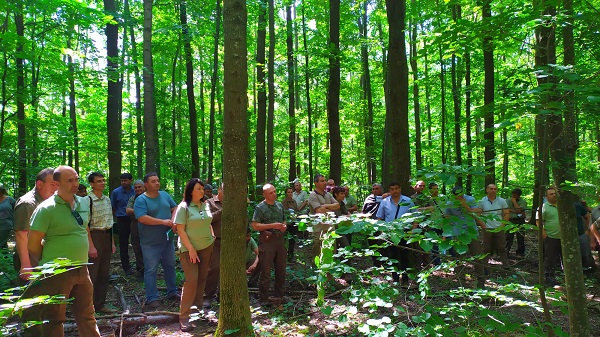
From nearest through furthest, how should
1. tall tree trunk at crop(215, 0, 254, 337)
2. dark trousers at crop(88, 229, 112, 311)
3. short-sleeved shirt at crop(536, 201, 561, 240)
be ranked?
tall tree trunk at crop(215, 0, 254, 337)
dark trousers at crop(88, 229, 112, 311)
short-sleeved shirt at crop(536, 201, 561, 240)

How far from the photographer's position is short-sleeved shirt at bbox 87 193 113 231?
591cm

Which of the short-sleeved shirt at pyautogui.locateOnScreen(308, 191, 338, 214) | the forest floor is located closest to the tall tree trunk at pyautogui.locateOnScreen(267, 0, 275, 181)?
the short-sleeved shirt at pyautogui.locateOnScreen(308, 191, 338, 214)

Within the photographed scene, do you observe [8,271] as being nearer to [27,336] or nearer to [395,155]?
[27,336]

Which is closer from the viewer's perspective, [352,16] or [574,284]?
[574,284]

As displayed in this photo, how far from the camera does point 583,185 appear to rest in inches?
111

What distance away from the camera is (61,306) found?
3.78 metres

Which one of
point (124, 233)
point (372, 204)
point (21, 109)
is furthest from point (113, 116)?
point (372, 204)

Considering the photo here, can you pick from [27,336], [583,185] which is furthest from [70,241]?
[583,185]

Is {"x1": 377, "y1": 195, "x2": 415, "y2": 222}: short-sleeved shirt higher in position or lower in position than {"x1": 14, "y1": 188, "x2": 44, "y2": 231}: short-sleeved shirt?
lower

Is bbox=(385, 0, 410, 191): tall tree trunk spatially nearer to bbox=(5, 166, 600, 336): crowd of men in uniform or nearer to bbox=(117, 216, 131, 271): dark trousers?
bbox=(5, 166, 600, 336): crowd of men in uniform

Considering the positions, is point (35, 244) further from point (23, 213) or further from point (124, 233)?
point (124, 233)

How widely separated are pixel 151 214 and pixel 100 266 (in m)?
1.14

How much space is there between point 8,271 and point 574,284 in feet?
27.0

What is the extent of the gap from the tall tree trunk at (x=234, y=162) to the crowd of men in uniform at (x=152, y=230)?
1.04 meters
